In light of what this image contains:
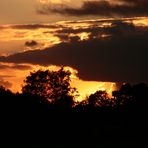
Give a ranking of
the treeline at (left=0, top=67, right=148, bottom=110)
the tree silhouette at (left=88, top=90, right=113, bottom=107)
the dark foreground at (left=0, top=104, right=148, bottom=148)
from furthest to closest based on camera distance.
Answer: the tree silhouette at (left=88, top=90, right=113, bottom=107) < the treeline at (left=0, top=67, right=148, bottom=110) < the dark foreground at (left=0, top=104, right=148, bottom=148)

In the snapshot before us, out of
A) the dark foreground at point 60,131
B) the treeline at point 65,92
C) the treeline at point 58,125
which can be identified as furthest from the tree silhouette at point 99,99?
the dark foreground at point 60,131

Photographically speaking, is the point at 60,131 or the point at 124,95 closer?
the point at 60,131

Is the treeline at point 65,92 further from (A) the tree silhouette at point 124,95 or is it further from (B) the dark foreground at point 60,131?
(B) the dark foreground at point 60,131

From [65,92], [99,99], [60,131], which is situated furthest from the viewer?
[99,99]

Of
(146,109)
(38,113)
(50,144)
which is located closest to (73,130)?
(38,113)

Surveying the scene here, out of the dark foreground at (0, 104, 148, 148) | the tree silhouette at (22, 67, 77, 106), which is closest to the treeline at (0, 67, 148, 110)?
the tree silhouette at (22, 67, 77, 106)

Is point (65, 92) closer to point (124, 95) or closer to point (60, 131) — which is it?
point (124, 95)

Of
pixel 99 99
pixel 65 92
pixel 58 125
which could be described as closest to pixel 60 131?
pixel 58 125

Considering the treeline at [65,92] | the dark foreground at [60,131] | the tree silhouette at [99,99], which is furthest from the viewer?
the tree silhouette at [99,99]

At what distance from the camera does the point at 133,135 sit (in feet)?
287

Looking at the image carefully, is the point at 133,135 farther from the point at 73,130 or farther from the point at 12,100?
the point at 12,100

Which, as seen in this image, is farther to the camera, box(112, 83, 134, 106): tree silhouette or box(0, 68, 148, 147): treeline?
box(112, 83, 134, 106): tree silhouette

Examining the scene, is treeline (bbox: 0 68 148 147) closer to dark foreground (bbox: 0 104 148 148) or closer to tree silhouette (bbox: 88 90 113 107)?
dark foreground (bbox: 0 104 148 148)

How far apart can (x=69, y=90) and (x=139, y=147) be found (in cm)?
7726
